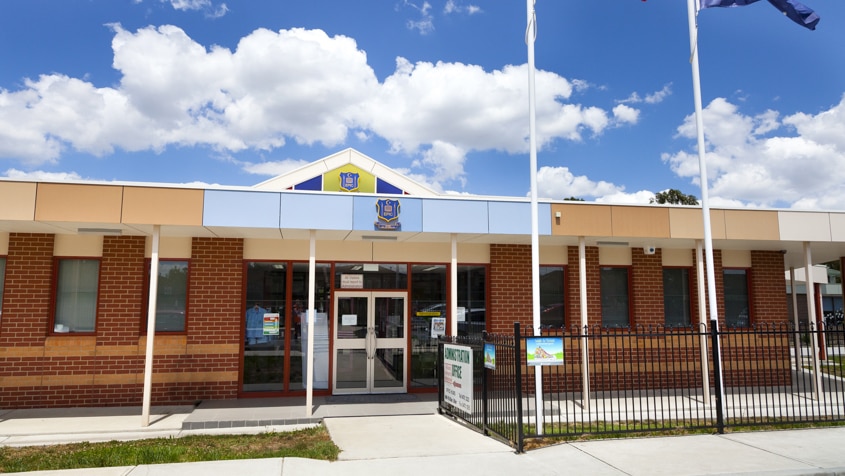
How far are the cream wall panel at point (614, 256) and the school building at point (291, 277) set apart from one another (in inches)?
1.9

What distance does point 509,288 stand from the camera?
13961mm

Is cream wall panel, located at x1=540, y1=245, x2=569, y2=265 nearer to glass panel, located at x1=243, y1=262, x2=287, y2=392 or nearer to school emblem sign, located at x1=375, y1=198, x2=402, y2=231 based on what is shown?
school emblem sign, located at x1=375, y1=198, x2=402, y2=231

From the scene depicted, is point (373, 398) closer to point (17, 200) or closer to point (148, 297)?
point (148, 297)

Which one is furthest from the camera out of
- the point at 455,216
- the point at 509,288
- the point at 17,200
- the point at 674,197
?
the point at 674,197

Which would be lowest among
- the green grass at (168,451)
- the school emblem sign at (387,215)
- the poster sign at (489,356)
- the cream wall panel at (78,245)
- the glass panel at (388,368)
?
the green grass at (168,451)

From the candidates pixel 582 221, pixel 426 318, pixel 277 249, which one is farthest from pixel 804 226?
pixel 277 249

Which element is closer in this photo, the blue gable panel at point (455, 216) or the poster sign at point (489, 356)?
the poster sign at point (489, 356)

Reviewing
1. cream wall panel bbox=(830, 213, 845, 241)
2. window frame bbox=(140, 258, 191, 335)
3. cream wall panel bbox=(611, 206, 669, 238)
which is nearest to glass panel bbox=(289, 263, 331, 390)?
window frame bbox=(140, 258, 191, 335)

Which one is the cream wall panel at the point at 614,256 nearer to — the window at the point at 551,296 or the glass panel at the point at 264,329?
the window at the point at 551,296

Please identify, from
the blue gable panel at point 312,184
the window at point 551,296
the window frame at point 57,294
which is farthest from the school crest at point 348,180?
the window frame at point 57,294

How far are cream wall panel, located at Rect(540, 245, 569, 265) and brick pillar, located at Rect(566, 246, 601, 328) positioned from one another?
0.34 ft

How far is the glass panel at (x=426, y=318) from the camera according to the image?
13555 mm

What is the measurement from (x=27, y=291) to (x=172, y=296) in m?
2.61

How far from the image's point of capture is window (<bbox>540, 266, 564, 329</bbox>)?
14.3m
